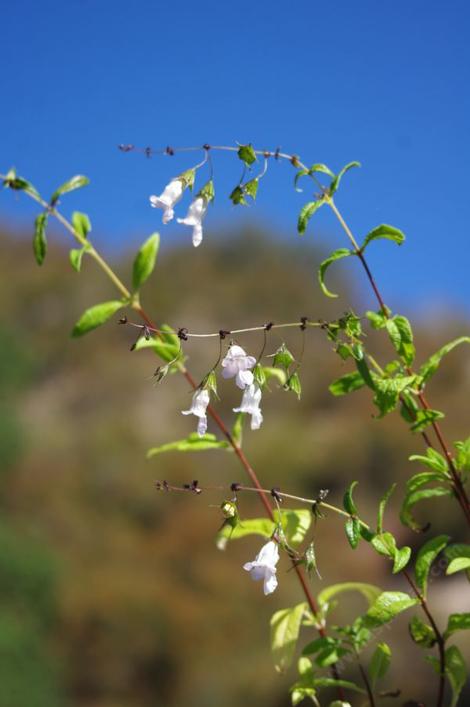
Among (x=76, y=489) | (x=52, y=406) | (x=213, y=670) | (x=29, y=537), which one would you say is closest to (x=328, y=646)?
(x=213, y=670)

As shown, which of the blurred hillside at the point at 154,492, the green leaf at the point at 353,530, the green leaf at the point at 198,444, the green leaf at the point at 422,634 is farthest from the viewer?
the blurred hillside at the point at 154,492

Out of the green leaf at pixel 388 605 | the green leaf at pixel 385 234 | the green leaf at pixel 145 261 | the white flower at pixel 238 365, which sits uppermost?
the green leaf at pixel 145 261

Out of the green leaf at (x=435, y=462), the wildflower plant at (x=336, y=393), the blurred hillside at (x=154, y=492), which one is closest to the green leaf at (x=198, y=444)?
the wildflower plant at (x=336, y=393)

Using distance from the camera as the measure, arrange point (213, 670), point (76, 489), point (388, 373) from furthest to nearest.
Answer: point (76, 489) → point (213, 670) → point (388, 373)

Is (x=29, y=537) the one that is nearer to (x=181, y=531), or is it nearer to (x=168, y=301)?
(x=181, y=531)

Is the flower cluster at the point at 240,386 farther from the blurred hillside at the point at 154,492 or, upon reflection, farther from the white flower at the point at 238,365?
the blurred hillside at the point at 154,492
